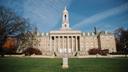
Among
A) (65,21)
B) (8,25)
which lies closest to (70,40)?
(65,21)

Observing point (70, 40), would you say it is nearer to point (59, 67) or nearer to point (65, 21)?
point (65, 21)

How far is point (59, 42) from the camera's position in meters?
86.6

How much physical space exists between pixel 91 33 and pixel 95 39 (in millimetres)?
5049

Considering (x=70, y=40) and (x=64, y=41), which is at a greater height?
(x=70, y=40)

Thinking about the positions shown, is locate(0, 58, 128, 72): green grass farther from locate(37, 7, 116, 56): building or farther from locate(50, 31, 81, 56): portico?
locate(50, 31, 81, 56): portico

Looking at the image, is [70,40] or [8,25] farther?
[70,40]

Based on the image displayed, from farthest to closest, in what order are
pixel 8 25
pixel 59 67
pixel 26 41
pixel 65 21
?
pixel 65 21
pixel 26 41
pixel 8 25
pixel 59 67

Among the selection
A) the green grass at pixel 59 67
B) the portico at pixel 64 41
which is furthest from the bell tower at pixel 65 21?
the green grass at pixel 59 67

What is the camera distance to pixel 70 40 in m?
88.4

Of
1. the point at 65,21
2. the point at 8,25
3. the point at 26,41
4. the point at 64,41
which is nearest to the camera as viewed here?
the point at 8,25

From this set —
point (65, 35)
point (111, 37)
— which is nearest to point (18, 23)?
point (65, 35)

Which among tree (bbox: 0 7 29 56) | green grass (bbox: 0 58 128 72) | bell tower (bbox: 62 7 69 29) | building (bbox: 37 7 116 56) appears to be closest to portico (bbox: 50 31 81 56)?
building (bbox: 37 7 116 56)

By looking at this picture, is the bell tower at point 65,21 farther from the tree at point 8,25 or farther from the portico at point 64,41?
the tree at point 8,25

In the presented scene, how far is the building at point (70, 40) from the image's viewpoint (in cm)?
8638
